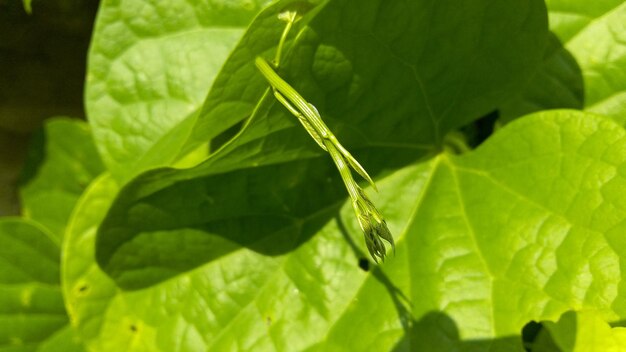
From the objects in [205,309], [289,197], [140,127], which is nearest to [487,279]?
[289,197]

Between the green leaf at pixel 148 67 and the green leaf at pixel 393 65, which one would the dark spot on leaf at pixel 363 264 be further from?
the green leaf at pixel 148 67

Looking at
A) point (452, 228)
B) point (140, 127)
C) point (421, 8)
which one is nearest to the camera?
point (421, 8)

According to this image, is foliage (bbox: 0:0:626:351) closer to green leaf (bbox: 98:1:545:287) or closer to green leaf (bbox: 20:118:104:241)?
green leaf (bbox: 98:1:545:287)

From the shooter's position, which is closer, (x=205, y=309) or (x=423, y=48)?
(x=423, y=48)

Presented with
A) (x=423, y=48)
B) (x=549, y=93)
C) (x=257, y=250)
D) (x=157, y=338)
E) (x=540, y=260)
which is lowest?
(x=157, y=338)

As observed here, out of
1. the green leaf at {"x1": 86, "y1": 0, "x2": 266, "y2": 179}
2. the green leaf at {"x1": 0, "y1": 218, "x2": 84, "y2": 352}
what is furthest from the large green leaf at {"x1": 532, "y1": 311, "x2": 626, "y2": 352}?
the green leaf at {"x1": 0, "y1": 218, "x2": 84, "y2": 352}

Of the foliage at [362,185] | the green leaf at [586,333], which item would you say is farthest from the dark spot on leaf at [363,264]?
the green leaf at [586,333]

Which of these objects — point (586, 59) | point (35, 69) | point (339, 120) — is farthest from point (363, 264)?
point (35, 69)

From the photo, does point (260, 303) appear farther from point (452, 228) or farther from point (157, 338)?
point (452, 228)
